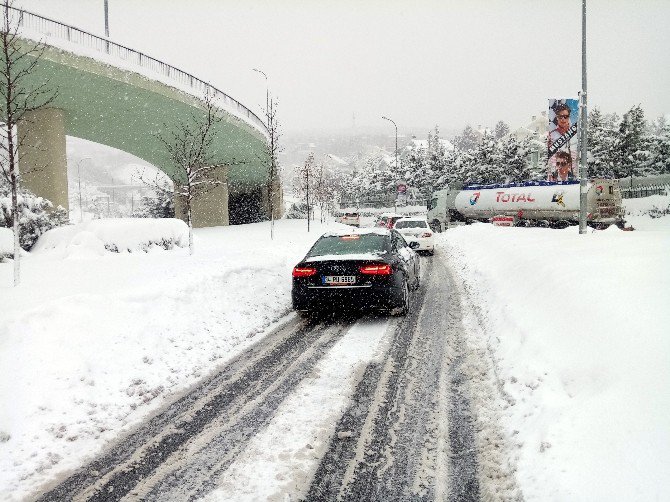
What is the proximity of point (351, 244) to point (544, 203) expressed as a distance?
3022 cm

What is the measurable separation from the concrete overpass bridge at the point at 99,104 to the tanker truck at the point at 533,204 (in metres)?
20.1

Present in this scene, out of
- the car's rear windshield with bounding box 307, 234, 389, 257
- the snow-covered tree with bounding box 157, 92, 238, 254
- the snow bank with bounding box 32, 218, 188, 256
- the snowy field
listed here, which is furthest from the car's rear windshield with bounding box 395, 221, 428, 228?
the car's rear windshield with bounding box 307, 234, 389, 257

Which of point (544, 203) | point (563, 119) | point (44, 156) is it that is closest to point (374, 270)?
point (44, 156)

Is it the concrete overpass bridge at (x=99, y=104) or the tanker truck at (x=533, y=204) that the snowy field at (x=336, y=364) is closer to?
the concrete overpass bridge at (x=99, y=104)

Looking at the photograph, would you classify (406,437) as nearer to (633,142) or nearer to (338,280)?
(338,280)

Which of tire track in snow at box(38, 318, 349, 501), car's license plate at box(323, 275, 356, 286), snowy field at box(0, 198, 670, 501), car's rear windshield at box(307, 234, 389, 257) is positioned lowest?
tire track in snow at box(38, 318, 349, 501)

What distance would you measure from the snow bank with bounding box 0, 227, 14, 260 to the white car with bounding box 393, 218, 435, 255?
12.8 meters

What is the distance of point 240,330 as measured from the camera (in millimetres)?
7312

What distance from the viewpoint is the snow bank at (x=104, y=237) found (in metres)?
13.3

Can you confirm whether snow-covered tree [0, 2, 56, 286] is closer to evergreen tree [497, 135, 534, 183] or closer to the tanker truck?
the tanker truck

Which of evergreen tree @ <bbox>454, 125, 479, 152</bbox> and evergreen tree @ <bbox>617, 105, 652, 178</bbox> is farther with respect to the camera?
evergreen tree @ <bbox>454, 125, 479, 152</bbox>

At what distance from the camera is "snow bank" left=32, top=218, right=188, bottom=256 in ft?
43.8

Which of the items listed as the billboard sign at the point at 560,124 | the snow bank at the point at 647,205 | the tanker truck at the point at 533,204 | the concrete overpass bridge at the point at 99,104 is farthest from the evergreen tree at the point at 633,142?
the concrete overpass bridge at the point at 99,104

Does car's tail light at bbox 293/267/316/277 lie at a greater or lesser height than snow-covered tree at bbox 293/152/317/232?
lesser
